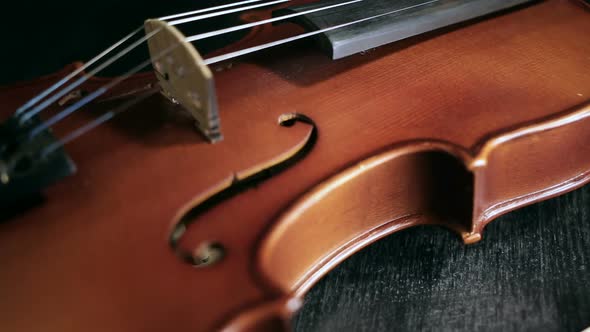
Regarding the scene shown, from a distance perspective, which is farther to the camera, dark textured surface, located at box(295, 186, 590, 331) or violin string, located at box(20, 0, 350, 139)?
dark textured surface, located at box(295, 186, 590, 331)

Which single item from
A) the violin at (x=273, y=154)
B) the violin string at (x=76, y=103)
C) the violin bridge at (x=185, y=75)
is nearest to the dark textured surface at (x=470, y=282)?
the violin at (x=273, y=154)

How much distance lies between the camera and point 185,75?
774 millimetres

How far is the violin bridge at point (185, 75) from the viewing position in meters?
0.74

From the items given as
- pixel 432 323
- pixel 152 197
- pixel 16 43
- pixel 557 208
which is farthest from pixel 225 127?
pixel 16 43

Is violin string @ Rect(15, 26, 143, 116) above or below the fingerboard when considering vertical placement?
above

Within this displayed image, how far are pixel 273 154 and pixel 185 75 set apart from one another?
0.16 metres

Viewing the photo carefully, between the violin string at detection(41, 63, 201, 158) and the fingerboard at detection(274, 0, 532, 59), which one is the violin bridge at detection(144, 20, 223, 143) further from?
the fingerboard at detection(274, 0, 532, 59)

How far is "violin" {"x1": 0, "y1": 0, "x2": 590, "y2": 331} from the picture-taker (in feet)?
2.10

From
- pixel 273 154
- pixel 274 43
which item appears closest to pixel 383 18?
pixel 274 43

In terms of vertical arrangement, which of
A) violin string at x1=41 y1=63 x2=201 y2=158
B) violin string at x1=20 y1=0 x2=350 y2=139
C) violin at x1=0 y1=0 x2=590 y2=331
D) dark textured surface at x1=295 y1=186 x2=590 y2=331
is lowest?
dark textured surface at x1=295 y1=186 x2=590 y2=331

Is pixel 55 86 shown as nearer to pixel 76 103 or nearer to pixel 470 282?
pixel 76 103

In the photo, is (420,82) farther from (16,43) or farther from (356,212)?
(16,43)

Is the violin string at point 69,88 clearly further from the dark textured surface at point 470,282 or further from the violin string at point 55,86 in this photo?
the dark textured surface at point 470,282

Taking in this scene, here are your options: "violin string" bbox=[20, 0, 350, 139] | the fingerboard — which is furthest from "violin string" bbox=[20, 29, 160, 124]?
the fingerboard
